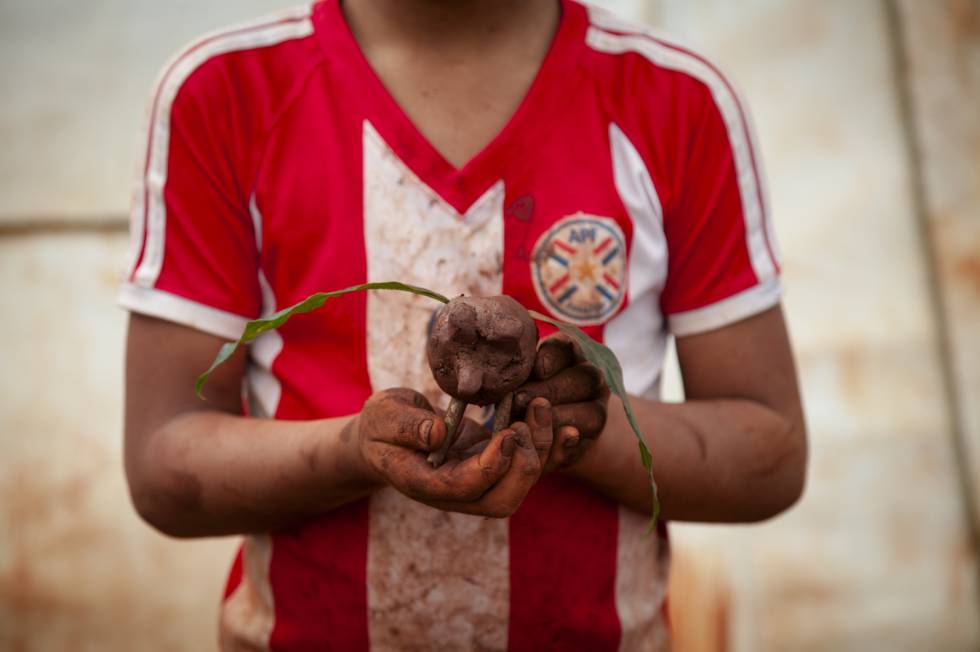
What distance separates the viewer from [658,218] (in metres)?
1.10

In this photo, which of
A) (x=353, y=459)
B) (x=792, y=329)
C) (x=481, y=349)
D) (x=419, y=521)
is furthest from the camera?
(x=792, y=329)

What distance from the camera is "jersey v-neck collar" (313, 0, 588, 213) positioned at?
1.06 metres

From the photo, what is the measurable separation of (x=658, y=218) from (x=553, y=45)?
7.9 inches

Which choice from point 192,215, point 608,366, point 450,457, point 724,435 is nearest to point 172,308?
point 192,215

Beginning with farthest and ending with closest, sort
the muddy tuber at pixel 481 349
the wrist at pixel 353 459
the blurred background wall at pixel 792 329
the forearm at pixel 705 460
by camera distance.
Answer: the blurred background wall at pixel 792 329 → the forearm at pixel 705 460 → the wrist at pixel 353 459 → the muddy tuber at pixel 481 349

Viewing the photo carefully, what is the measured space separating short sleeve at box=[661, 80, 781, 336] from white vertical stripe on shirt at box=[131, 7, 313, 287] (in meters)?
0.43

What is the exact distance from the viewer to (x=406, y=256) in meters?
1.06

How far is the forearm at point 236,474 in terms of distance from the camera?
3.30 ft

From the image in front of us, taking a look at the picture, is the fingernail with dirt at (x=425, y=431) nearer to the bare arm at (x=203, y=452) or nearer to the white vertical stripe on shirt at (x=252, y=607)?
the bare arm at (x=203, y=452)

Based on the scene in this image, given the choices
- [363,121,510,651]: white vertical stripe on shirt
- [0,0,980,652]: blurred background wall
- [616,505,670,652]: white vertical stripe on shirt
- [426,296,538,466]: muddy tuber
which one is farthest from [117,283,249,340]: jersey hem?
[0,0,980,652]: blurred background wall

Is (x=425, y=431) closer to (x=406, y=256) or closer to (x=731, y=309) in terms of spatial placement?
(x=406, y=256)

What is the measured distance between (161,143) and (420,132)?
24 cm

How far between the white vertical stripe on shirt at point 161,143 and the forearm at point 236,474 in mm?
147

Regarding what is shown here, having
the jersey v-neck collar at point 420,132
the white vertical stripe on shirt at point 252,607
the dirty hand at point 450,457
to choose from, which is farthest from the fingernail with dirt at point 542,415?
the white vertical stripe on shirt at point 252,607
